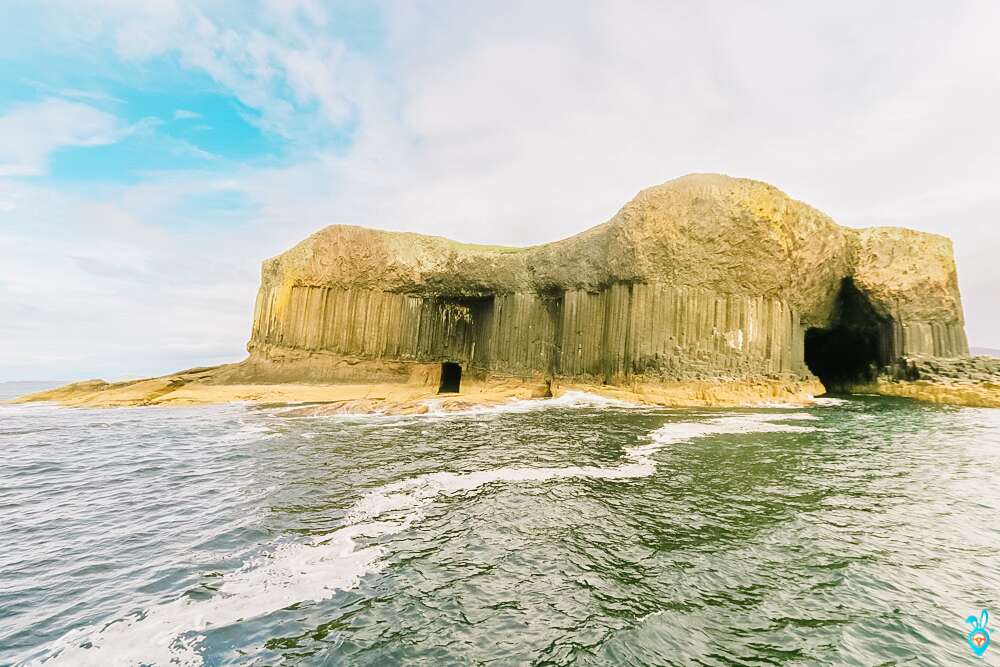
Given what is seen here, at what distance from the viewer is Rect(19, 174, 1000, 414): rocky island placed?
24844 mm

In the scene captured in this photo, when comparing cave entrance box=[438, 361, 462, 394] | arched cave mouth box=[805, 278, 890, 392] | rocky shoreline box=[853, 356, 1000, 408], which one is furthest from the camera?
cave entrance box=[438, 361, 462, 394]

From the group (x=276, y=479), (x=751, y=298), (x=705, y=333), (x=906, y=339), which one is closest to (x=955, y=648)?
(x=276, y=479)

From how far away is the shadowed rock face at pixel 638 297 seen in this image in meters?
25.0

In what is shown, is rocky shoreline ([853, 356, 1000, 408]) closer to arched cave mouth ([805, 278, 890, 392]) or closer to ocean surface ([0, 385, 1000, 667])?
arched cave mouth ([805, 278, 890, 392])

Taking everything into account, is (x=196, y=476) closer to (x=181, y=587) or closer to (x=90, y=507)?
(x=90, y=507)

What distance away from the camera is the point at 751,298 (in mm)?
25531

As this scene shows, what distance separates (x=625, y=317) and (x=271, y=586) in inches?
922

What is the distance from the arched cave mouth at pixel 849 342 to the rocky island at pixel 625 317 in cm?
13

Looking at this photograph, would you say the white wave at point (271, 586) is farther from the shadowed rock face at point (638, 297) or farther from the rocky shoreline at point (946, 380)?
the rocky shoreline at point (946, 380)

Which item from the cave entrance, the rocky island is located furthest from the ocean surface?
the cave entrance

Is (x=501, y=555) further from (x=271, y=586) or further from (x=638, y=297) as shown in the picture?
(x=638, y=297)

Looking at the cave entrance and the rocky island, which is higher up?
the rocky island

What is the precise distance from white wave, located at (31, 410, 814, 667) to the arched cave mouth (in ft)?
101

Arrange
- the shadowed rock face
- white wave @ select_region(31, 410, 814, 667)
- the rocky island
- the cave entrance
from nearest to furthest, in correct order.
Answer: white wave @ select_region(31, 410, 814, 667)
the rocky island
the shadowed rock face
the cave entrance
